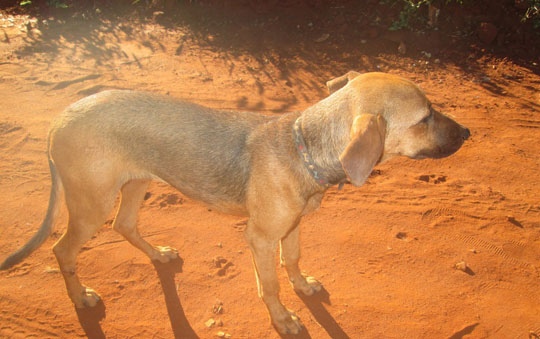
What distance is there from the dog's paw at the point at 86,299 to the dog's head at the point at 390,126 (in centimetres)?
317

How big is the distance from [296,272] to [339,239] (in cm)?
83

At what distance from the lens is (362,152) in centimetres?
251

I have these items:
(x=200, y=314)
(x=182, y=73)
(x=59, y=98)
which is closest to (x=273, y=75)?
(x=182, y=73)

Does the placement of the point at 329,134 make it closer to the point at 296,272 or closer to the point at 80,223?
the point at 296,272

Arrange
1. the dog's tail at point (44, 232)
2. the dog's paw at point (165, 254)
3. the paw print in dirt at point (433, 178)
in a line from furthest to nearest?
the paw print in dirt at point (433, 178) → the dog's paw at point (165, 254) → the dog's tail at point (44, 232)

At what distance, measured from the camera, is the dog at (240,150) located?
2988 mm

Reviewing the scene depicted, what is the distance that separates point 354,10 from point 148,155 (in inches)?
348

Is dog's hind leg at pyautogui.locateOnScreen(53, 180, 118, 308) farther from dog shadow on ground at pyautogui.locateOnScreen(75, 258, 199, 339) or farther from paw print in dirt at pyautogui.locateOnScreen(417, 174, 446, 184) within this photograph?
paw print in dirt at pyautogui.locateOnScreen(417, 174, 446, 184)

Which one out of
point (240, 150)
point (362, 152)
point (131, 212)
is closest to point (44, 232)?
point (131, 212)

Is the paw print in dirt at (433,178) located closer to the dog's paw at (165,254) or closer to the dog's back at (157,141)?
the dog's back at (157,141)

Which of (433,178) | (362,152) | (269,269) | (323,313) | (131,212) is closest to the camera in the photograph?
(362,152)

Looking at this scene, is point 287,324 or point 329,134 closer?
point 329,134

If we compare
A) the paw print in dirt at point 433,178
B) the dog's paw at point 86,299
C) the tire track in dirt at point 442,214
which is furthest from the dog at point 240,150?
the paw print in dirt at point 433,178

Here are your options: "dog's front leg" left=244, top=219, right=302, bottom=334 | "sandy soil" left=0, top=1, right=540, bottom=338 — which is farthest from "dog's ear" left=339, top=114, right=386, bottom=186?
"sandy soil" left=0, top=1, right=540, bottom=338
